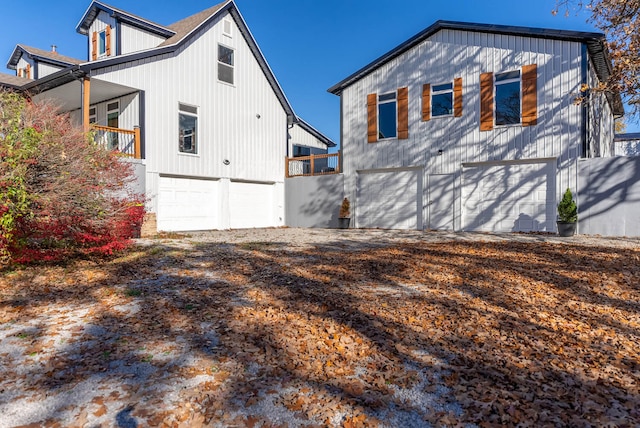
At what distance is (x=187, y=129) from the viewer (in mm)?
12297

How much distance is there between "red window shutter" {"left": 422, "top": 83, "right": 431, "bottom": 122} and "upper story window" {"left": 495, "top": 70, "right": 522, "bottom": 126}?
6.28 ft

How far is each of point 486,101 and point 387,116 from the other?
3.09 metres

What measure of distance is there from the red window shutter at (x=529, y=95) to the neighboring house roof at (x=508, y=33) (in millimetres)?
882

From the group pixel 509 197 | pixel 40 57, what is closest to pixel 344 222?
pixel 509 197

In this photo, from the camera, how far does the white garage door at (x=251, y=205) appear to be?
13.6 metres

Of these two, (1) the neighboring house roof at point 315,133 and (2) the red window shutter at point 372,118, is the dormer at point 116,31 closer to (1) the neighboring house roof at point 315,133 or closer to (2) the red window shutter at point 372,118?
(1) the neighboring house roof at point 315,133

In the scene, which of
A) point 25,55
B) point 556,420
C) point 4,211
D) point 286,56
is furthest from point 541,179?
point 25,55

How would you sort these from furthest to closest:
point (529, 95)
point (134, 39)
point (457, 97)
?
point (134, 39) → point (457, 97) → point (529, 95)

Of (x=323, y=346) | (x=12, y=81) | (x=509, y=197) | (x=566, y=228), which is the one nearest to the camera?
(x=323, y=346)

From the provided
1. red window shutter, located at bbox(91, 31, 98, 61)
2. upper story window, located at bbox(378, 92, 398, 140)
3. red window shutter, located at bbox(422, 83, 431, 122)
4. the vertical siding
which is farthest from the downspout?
red window shutter, located at bbox(91, 31, 98, 61)

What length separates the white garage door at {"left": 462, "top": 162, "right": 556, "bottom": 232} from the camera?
34.2 feet

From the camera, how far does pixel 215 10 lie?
13.2 metres

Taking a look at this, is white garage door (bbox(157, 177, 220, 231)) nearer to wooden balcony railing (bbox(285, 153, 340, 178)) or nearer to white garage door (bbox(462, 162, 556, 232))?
wooden balcony railing (bbox(285, 153, 340, 178))

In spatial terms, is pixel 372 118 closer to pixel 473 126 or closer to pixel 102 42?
pixel 473 126
